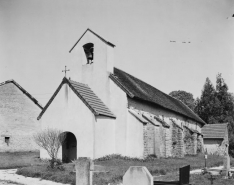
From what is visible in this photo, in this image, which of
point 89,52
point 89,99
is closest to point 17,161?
point 89,99

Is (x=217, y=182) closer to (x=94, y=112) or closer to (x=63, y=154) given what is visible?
(x=94, y=112)

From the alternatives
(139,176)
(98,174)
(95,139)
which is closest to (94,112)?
(95,139)

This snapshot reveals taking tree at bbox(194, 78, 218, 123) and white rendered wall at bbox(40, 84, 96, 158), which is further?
tree at bbox(194, 78, 218, 123)

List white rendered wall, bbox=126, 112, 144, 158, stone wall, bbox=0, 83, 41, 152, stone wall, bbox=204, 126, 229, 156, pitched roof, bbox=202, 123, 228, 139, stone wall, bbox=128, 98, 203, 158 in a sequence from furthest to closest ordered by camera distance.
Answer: pitched roof, bbox=202, 123, 228, 139 < stone wall, bbox=204, 126, 229, 156 < stone wall, bbox=0, 83, 41, 152 < stone wall, bbox=128, 98, 203, 158 < white rendered wall, bbox=126, 112, 144, 158

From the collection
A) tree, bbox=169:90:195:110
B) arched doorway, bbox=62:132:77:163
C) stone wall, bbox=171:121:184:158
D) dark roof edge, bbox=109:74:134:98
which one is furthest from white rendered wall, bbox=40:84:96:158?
tree, bbox=169:90:195:110

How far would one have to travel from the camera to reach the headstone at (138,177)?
8539 mm

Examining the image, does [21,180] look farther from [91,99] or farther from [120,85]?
[120,85]

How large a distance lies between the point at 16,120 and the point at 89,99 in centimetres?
1316

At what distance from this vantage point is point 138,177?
8.67m

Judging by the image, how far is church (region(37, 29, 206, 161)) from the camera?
73.2ft

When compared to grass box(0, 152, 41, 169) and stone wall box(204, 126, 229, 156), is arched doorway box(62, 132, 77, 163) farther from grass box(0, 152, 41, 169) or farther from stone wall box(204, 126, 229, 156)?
stone wall box(204, 126, 229, 156)

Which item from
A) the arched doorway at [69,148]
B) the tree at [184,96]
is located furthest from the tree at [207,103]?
the arched doorway at [69,148]

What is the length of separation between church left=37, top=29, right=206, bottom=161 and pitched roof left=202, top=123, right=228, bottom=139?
21.6 metres

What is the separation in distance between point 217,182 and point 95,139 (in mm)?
9714
